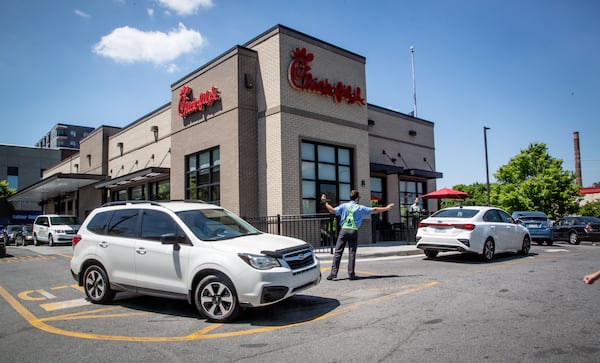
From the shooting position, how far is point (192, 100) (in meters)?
19.3

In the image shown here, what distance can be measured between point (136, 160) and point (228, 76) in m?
12.7

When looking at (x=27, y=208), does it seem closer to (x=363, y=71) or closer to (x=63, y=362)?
(x=363, y=71)

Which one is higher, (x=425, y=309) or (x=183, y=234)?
(x=183, y=234)

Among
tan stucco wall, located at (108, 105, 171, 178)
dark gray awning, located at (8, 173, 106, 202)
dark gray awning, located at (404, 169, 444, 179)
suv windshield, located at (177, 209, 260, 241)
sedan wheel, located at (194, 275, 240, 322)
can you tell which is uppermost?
tan stucco wall, located at (108, 105, 171, 178)

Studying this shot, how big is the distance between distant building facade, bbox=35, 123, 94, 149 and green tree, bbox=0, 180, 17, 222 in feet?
146

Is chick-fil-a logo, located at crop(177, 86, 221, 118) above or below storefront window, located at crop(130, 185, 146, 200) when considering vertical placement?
A: above

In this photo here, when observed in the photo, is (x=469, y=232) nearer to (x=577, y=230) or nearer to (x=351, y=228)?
(x=351, y=228)

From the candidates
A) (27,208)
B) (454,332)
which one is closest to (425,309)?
(454,332)

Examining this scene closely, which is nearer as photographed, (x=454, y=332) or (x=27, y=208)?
(x=454, y=332)

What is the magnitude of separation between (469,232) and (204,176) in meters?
11.6

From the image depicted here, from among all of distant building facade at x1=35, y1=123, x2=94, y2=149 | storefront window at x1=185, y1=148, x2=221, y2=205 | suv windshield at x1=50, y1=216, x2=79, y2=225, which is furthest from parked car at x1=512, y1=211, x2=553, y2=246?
distant building facade at x1=35, y1=123, x2=94, y2=149

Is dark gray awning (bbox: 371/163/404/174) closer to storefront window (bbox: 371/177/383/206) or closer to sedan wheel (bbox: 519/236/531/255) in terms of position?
storefront window (bbox: 371/177/383/206)

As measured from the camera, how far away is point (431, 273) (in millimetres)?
9430

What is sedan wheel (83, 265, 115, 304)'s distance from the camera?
709 cm
